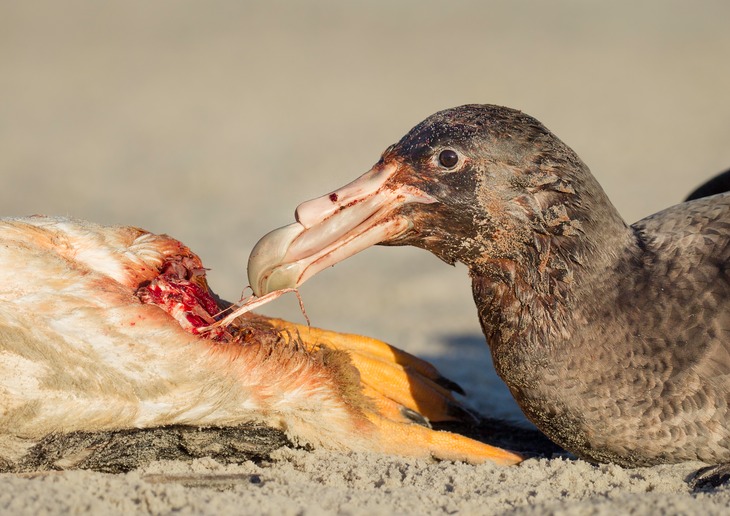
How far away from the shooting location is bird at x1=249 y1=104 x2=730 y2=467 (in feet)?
10.3

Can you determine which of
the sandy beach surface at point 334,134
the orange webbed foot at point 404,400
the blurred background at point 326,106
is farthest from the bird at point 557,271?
the blurred background at point 326,106

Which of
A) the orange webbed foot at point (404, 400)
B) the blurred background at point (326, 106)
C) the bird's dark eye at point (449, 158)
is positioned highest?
the blurred background at point (326, 106)

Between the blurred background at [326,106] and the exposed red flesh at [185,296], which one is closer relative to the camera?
the exposed red flesh at [185,296]

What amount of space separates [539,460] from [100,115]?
9830 millimetres

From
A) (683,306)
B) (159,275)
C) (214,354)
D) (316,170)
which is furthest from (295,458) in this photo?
(316,170)

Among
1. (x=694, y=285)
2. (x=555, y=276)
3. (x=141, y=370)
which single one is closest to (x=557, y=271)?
(x=555, y=276)

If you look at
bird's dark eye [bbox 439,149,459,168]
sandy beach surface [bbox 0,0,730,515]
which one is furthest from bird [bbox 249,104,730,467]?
sandy beach surface [bbox 0,0,730,515]

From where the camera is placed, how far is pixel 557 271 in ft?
10.8

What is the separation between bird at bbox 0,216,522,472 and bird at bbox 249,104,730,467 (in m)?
0.34

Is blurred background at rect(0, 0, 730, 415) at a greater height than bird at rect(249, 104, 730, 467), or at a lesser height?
greater

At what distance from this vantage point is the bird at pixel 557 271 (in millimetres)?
3129

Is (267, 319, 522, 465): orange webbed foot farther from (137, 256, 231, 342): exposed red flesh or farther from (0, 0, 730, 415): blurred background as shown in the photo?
(0, 0, 730, 415): blurred background

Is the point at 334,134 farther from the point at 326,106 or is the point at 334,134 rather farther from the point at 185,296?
the point at 185,296

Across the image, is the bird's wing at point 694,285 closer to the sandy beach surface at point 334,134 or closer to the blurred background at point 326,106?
the sandy beach surface at point 334,134
